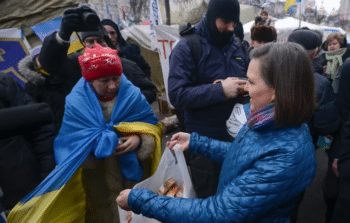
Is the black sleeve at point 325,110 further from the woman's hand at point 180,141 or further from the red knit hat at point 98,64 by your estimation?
the red knit hat at point 98,64

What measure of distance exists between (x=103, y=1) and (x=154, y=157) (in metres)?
9.51

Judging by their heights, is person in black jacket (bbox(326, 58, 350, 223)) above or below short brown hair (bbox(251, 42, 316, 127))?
below

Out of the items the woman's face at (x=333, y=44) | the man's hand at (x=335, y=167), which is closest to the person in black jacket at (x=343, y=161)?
the man's hand at (x=335, y=167)

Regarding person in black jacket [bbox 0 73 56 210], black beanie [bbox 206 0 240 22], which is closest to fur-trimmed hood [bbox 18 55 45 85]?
person in black jacket [bbox 0 73 56 210]

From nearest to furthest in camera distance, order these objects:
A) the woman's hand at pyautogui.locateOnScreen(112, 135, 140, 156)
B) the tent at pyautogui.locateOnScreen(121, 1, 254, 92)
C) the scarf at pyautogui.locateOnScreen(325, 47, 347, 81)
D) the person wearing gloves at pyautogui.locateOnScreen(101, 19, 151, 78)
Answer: the woman's hand at pyautogui.locateOnScreen(112, 135, 140, 156) → the scarf at pyautogui.locateOnScreen(325, 47, 347, 81) → the person wearing gloves at pyautogui.locateOnScreen(101, 19, 151, 78) → the tent at pyautogui.locateOnScreen(121, 1, 254, 92)

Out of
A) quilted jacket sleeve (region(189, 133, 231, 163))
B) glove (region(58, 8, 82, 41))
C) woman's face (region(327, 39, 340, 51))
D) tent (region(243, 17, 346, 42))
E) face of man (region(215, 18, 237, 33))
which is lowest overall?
tent (region(243, 17, 346, 42))

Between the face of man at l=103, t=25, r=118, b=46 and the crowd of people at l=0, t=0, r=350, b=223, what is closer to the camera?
the crowd of people at l=0, t=0, r=350, b=223

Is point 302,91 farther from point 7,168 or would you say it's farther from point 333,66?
point 333,66

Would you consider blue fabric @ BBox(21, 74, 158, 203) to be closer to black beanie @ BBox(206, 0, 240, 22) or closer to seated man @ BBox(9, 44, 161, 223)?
seated man @ BBox(9, 44, 161, 223)

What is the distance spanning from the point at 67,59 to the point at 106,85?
701 millimetres

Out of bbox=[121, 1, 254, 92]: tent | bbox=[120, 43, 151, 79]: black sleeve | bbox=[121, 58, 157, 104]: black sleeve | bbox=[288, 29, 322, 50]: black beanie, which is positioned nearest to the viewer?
bbox=[288, 29, 322, 50]: black beanie

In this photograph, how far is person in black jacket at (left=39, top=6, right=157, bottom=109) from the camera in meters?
1.84

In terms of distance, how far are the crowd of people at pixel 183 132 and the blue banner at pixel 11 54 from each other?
319cm

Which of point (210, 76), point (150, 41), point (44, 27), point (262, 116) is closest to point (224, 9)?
point (210, 76)
